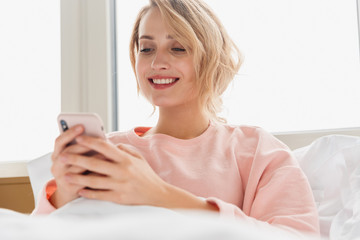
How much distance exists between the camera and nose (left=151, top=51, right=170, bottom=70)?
3.91ft

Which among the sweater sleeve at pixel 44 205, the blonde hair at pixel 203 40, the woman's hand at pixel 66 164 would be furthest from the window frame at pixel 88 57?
the woman's hand at pixel 66 164

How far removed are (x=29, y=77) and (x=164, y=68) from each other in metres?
1.01

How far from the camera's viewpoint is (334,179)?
3.78ft

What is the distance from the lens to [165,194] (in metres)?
0.91

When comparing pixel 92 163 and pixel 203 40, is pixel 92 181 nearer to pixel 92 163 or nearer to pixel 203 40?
pixel 92 163

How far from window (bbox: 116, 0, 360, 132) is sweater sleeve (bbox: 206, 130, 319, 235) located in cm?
54

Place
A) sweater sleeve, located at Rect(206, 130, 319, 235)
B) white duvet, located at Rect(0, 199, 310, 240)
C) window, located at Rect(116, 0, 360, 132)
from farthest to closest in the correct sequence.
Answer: window, located at Rect(116, 0, 360, 132)
sweater sleeve, located at Rect(206, 130, 319, 235)
white duvet, located at Rect(0, 199, 310, 240)

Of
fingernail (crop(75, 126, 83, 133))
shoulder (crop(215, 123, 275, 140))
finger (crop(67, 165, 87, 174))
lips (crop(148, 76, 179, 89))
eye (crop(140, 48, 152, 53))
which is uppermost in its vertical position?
eye (crop(140, 48, 152, 53))

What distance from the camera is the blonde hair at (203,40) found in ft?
3.92

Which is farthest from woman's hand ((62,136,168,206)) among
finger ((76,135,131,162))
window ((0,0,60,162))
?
window ((0,0,60,162))

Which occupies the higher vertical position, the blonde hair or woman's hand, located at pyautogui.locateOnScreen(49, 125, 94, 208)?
the blonde hair

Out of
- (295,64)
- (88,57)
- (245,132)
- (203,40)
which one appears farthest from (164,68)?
(88,57)

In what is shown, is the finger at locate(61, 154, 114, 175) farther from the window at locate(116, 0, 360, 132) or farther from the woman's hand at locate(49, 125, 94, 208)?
the window at locate(116, 0, 360, 132)

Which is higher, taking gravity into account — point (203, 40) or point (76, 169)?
point (203, 40)
